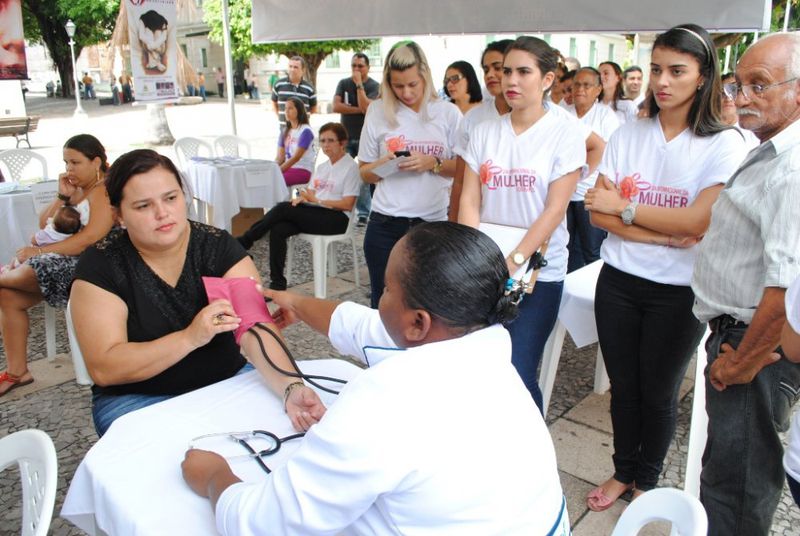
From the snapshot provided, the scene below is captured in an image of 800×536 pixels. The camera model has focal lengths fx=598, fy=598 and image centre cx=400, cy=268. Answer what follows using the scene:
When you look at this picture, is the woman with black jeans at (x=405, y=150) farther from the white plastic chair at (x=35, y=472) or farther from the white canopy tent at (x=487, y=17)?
the white plastic chair at (x=35, y=472)

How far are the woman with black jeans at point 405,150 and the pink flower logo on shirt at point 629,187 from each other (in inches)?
46.9

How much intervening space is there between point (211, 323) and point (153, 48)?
17.5 feet

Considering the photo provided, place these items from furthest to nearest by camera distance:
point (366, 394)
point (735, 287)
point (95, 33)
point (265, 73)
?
point (265, 73) → point (95, 33) → point (735, 287) → point (366, 394)

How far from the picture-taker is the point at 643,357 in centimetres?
220

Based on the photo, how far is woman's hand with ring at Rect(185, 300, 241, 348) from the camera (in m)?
1.70

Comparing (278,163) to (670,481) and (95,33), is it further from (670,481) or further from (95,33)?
(95,33)

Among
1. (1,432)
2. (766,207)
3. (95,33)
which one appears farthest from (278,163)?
(95,33)

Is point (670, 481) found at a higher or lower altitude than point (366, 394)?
lower

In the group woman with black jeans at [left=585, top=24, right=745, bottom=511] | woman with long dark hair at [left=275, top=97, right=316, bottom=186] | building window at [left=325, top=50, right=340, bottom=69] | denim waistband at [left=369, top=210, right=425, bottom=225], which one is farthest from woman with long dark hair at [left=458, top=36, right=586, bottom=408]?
building window at [left=325, top=50, right=340, bottom=69]

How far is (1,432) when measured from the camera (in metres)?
2.93

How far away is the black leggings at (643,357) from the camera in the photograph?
6.90 feet

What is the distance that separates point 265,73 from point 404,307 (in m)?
38.3

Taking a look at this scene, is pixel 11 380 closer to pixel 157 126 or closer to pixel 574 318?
pixel 574 318

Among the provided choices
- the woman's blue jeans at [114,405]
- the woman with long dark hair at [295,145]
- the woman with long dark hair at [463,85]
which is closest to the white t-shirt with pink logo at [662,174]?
the woman's blue jeans at [114,405]
